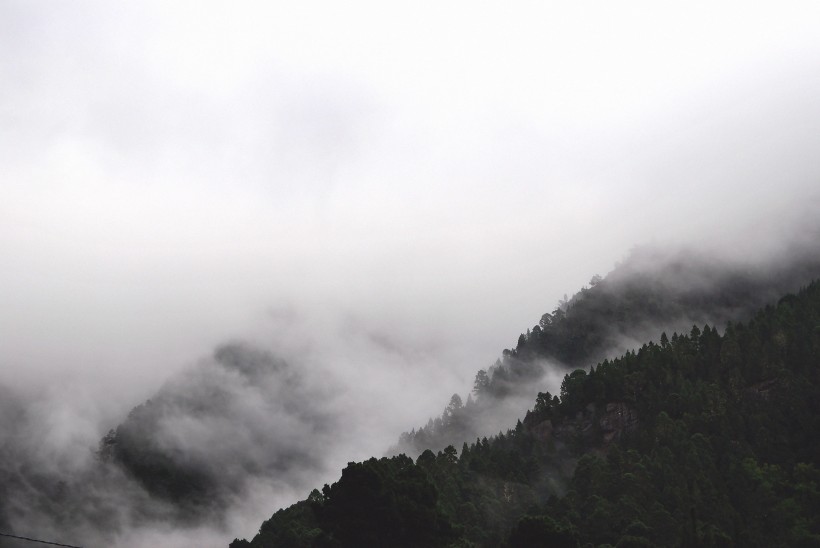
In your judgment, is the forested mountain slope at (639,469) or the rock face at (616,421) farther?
the rock face at (616,421)

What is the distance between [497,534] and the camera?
3912 inches

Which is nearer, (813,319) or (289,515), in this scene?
(289,515)

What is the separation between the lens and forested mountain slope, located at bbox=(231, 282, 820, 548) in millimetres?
66375

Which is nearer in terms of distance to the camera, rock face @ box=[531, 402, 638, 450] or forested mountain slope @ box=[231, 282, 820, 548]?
forested mountain slope @ box=[231, 282, 820, 548]

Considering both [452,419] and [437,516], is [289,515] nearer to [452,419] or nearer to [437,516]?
[437,516]

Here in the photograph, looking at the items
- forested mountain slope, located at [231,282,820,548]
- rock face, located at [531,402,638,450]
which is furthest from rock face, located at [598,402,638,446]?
forested mountain slope, located at [231,282,820,548]

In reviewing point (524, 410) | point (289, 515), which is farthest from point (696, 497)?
point (524, 410)

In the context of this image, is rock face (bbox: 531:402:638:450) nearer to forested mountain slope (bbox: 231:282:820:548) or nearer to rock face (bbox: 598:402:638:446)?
rock face (bbox: 598:402:638:446)

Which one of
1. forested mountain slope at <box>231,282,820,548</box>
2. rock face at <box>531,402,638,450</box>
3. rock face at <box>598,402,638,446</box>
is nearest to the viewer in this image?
forested mountain slope at <box>231,282,820,548</box>

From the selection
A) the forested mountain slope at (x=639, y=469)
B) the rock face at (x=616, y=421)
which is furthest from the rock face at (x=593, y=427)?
the forested mountain slope at (x=639, y=469)

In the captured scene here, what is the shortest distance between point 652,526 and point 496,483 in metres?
31.1

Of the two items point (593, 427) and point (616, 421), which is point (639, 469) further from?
point (593, 427)

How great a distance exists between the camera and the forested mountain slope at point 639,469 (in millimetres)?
66375

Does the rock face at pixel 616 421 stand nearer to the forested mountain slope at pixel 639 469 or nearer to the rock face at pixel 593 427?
the rock face at pixel 593 427
